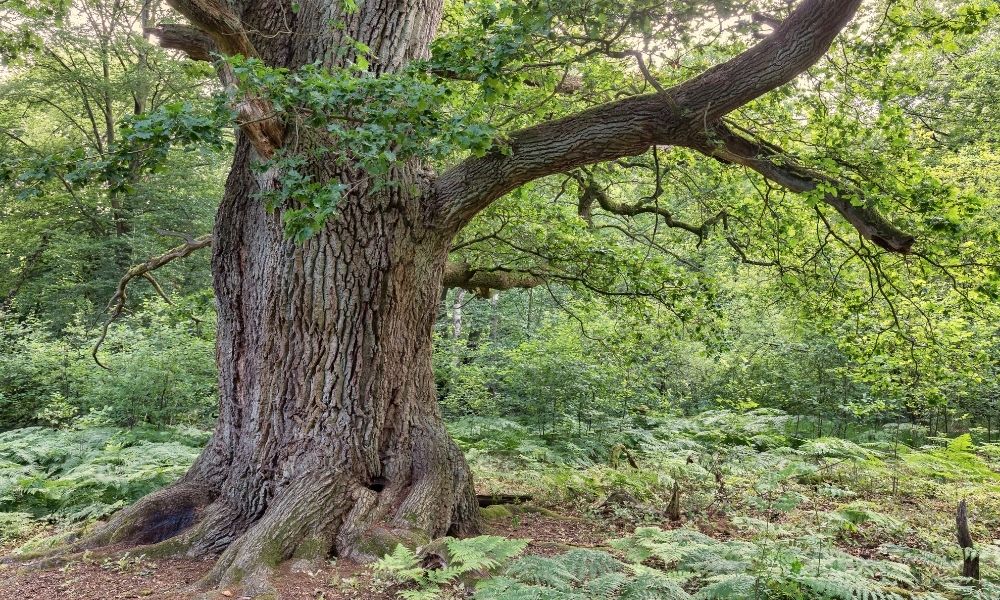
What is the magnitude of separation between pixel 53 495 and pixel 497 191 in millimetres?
5573

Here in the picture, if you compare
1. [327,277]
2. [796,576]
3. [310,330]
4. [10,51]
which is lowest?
[796,576]

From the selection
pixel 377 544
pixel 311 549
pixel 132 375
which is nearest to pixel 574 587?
pixel 377 544

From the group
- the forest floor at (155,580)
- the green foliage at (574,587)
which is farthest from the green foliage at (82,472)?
the green foliage at (574,587)

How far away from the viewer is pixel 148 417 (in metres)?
10.6

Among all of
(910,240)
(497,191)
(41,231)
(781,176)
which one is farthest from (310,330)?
(41,231)

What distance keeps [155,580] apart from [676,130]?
4.98 m

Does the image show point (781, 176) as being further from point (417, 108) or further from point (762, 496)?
point (762, 496)

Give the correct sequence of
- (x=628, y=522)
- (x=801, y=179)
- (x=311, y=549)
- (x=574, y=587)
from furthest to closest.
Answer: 1. (x=628, y=522)
2. (x=801, y=179)
3. (x=311, y=549)
4. (x=574, y=587)

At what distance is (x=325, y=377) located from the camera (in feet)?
14.8

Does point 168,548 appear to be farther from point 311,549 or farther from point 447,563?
point 447,563

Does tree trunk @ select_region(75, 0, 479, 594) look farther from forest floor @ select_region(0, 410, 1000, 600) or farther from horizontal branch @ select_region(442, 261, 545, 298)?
horizontal branch @ select_region(442, 261, 545, 298)

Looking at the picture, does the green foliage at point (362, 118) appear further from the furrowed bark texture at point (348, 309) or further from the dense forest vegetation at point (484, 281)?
the furrowed bark texture at point (348, 309)

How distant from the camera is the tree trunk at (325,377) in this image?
4.41 meters

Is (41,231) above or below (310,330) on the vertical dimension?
above
